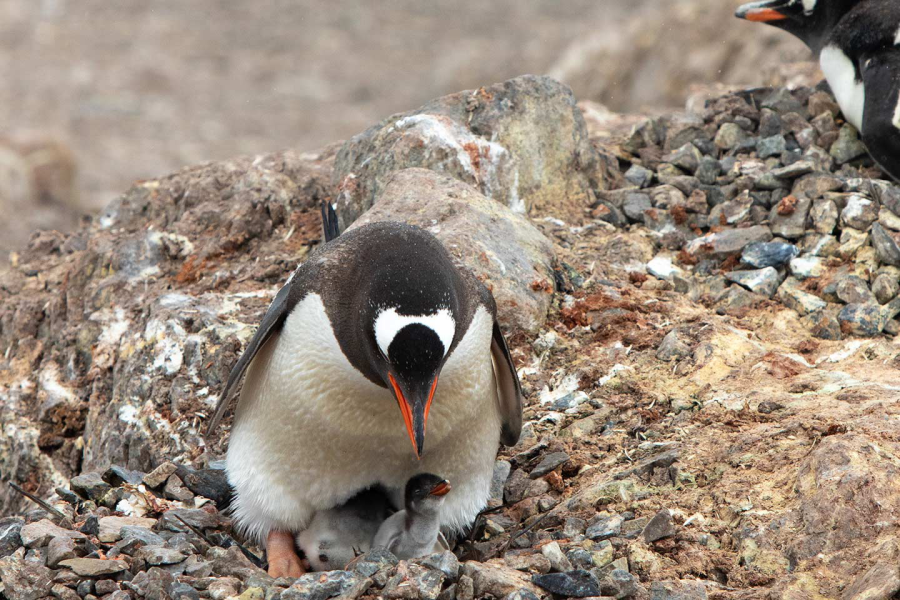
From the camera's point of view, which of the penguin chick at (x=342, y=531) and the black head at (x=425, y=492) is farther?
the penguin chick at (x=342, y=531)

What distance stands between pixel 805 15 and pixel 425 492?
17.1 feet

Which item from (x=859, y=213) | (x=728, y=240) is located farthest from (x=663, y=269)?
(x=859, y=213)

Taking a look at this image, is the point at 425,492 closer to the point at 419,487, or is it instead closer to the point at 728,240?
the point at 419,487

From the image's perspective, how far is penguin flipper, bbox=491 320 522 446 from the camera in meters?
4.34

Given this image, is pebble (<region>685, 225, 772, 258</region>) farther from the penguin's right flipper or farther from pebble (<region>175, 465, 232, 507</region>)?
pebble (<region>175, 465, 232, 507</region>)

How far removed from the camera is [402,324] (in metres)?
3.41

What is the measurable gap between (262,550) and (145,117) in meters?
13.9

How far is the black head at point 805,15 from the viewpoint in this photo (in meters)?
7.26

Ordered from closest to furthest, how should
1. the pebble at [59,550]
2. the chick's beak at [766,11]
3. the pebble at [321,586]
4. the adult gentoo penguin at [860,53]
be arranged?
the pebble at [321,586] → the pebble at [59,550] → the adult gentoo penguin at [860,53] → the chick's beak at [766,11]

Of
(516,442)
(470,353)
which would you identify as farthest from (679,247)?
(470,353)

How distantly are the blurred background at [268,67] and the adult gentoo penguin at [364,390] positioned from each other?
7.00 meters

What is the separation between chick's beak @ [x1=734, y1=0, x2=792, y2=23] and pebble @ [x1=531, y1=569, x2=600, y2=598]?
5384 millimetres

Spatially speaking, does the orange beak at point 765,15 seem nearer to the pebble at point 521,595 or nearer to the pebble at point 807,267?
the pebble at point 807,267

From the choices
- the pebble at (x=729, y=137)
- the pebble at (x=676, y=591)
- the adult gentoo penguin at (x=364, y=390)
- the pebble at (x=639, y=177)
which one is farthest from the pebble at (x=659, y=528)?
the pebble at (x=729, y=137)
